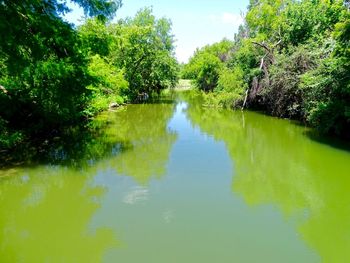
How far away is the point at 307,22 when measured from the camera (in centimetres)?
2192

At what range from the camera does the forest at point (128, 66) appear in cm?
979

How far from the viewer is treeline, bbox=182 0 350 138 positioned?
13.6m

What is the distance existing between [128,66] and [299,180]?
24.6m

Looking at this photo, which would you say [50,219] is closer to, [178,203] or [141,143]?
[178,203]

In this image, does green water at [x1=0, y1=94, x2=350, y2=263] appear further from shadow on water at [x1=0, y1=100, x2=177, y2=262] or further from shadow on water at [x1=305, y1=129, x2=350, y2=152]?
shadow on water at [x1=305, y1=129, x2=350, y2=152]

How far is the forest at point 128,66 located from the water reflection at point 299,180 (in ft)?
7.21

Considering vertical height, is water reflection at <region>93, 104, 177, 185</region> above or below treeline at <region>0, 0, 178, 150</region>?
below

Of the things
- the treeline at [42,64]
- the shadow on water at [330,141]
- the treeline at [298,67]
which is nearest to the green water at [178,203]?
the shadow on water at [330,141]

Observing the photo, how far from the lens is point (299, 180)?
9602mm

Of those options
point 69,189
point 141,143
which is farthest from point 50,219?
point 141,143

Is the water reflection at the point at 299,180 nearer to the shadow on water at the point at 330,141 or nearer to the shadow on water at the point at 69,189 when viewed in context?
the shadow on water at the point at 330,141

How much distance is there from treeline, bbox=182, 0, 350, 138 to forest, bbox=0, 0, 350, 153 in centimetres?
6

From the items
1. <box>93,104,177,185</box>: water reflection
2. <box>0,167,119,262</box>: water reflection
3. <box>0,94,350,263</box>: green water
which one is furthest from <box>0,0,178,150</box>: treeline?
<box>0,167,119,262</box>: water reflection

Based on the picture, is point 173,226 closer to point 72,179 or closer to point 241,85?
point 72,179
